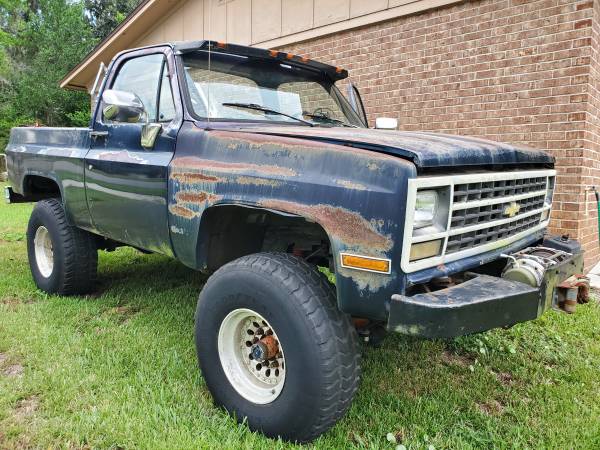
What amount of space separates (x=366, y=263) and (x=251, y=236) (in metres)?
1.17

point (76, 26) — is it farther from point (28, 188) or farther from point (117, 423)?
point (117, 423)

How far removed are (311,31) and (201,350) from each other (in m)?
6.15

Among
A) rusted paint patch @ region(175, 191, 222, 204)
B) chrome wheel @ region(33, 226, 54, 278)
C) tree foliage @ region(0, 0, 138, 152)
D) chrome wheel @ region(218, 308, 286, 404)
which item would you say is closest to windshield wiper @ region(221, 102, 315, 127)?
rusted paint patch @ region(175, 191, 222, 204)

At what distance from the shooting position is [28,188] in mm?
4707

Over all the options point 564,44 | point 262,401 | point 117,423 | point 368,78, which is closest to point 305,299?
point 262,401

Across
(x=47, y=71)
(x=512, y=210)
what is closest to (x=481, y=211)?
(x=512, y=210)

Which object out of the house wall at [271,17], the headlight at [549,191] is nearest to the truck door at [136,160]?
the headlight at [549,191]

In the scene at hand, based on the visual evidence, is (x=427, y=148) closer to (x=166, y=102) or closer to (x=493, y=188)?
(x=493, y=188)

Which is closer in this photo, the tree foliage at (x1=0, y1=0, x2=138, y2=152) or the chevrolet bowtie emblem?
the chevrolet bowtie emblem

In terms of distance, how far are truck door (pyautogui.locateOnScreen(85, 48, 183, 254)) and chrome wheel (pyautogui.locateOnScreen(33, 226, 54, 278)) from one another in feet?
3.92

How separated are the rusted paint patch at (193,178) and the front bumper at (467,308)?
3.94 ft

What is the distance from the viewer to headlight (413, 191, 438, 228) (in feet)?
6.96

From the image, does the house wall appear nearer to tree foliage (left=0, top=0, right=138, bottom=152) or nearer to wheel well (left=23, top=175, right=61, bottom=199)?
wheel well (left=23, top=175, right=61, bottom=199)

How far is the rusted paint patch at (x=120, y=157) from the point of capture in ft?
10.5
